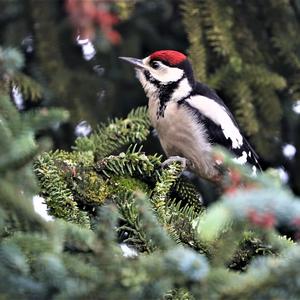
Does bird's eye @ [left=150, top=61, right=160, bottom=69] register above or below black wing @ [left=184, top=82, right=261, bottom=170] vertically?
above

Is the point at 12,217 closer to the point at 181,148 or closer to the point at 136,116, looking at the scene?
the point at 136,116

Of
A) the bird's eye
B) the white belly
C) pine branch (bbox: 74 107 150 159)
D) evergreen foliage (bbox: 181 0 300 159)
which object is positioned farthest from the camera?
the bird's eye

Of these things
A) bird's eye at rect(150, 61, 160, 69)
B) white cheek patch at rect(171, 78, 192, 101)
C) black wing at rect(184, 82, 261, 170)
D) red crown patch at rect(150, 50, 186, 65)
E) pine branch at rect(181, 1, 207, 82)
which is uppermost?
pine branch at rect(181, 1, 207, 82)

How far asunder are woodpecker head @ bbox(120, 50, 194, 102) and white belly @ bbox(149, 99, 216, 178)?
0.15 meters

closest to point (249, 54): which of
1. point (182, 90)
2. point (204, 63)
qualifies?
point (204, 63)

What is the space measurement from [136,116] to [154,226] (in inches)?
58.7

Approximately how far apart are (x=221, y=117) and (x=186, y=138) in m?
0.18

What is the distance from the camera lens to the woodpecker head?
3457 mm

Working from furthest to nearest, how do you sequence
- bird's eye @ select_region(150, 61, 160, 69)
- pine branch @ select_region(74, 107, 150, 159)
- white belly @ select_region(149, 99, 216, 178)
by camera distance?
bird's eye @ select_region(150, 61, 160, 69)
white belly @ select_region(149, 99, 216, 178)
pine branch @ select_region(74, 107, 150, 159)

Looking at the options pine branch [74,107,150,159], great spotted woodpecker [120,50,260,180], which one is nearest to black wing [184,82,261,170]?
great spotted woodpecker [120,50,260,180]

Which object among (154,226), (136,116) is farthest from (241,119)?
(154,226)

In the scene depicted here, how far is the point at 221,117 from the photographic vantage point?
3.30 metres

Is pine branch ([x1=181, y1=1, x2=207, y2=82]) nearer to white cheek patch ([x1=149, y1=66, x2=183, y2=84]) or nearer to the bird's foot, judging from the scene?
white cheek patch ([x1=149, y1=66, x2=183, y2=84])

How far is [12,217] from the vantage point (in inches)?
54.1
